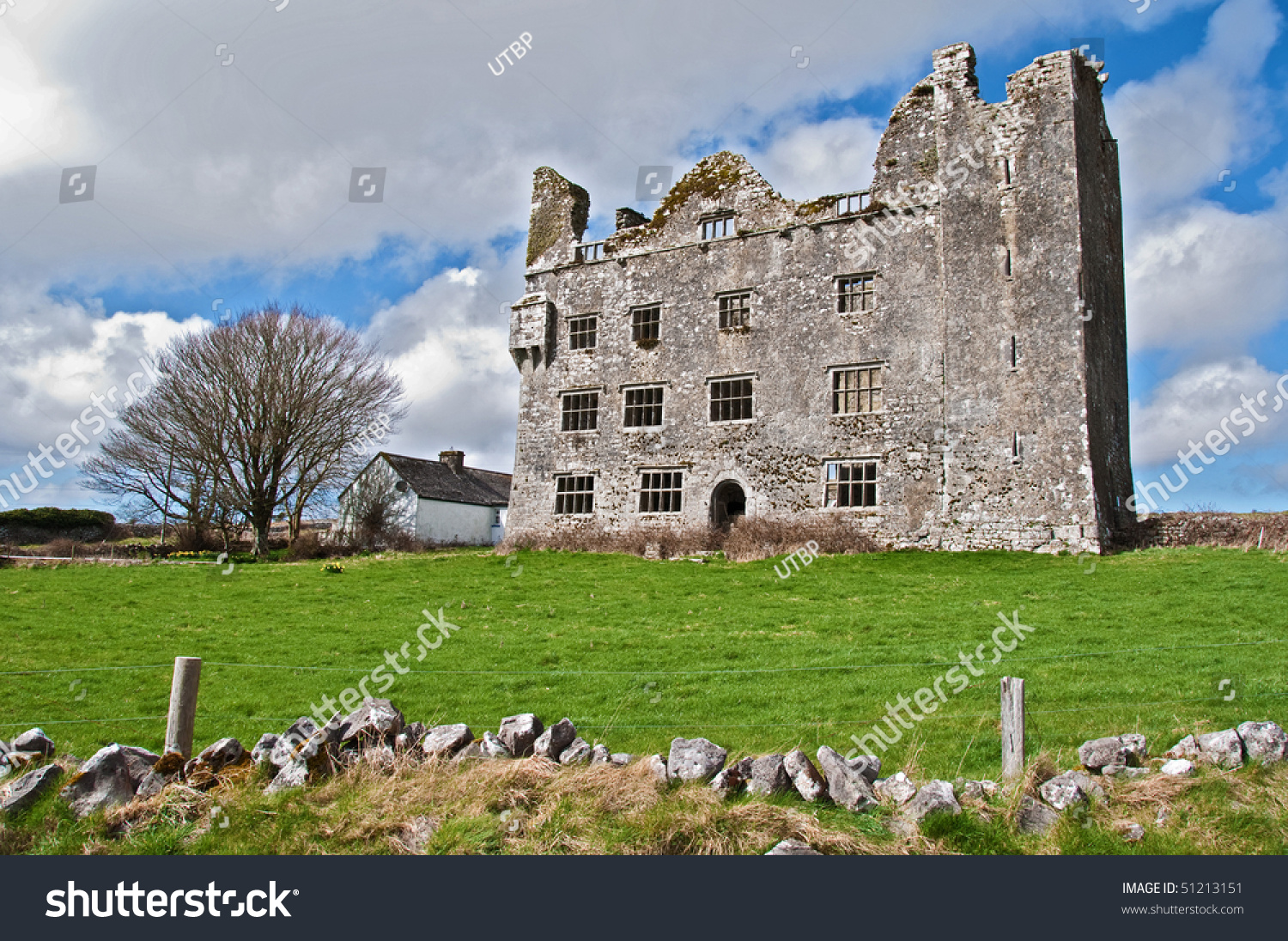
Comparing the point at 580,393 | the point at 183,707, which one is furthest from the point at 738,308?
the point at 183,707

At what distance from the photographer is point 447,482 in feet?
163

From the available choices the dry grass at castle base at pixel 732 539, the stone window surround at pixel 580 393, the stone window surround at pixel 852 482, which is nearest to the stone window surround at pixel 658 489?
the dry grass at castle base at pixel 732 539

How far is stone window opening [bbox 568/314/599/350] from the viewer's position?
108ft

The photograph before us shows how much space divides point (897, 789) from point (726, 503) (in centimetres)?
2477

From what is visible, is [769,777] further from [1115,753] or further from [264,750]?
[264,750]

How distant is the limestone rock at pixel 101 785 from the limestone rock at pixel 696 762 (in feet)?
14.2

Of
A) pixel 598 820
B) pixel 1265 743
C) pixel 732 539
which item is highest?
pixel 732 539

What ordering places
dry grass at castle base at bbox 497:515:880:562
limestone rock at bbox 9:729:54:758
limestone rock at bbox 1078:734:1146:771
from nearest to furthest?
limestone rock at bbox 1078:734:1146:771 → limestone rock at bbox 9:729:54:758 → dry grass at castle base at bbox 497:515:880:562

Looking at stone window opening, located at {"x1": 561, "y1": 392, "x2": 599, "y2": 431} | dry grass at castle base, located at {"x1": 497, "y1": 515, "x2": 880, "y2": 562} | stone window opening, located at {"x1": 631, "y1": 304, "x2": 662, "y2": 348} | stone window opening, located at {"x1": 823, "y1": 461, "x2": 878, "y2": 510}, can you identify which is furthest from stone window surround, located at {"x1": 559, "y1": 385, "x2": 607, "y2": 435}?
stone window opening, located at {"x1": 823, "y1": 461, "x2": 878, "y2": 510}

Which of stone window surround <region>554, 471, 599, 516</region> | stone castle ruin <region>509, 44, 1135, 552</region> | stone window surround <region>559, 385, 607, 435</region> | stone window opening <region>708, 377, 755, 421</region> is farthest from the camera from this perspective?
stone window surround <region>559, 385, 607, 435</region>

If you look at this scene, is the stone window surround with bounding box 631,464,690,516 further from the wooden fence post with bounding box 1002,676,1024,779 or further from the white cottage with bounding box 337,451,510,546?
the wooden fence post with bounding box 1002,676,1024,779

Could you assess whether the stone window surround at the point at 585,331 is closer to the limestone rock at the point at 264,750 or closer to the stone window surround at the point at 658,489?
the stone window surround at the point at 658,489

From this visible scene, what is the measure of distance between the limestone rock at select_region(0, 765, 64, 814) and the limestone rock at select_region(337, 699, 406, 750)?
2.17 m
